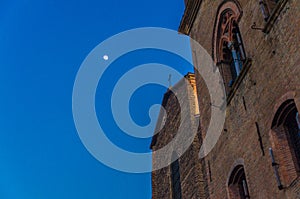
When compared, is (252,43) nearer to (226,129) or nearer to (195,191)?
(226,129)

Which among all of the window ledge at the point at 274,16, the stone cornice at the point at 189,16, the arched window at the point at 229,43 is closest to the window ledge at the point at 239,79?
the arched window at the point at 229,43

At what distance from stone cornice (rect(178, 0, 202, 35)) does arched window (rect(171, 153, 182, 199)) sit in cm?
562

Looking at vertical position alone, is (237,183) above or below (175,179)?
below

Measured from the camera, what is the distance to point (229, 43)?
35.1 feet

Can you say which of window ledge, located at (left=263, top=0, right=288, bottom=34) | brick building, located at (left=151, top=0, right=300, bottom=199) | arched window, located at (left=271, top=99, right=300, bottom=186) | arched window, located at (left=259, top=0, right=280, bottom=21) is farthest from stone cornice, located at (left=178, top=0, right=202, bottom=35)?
arched window, located at (left=271, top=99, right=300, bottom=186)

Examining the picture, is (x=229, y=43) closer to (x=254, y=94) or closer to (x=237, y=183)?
(x=254, y=94)

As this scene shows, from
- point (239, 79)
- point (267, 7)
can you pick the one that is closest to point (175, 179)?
point (239, 79)

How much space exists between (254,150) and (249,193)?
94cm

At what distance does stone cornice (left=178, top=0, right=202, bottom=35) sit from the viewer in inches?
520

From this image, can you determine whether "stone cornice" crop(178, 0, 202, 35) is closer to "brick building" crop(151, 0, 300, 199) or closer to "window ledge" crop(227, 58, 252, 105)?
"brick building" crop(151, 0, 300, 199)

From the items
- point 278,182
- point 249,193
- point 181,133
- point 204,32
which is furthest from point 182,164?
point 278,182

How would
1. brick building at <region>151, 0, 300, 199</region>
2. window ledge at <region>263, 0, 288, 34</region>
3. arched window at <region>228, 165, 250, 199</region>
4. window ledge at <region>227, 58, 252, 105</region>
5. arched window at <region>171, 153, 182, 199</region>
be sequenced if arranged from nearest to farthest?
brick building at <region>151, 0, 300, 199</region>
window ledge at <region>263, 0, 288, 34</region>
window ledge at <region>227, 58, 252, 105</region>
arched window at <region>228, 165, 250, 199</region>
arched window at <region>171, 153, 182, 199</region>

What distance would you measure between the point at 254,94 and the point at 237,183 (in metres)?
2.22

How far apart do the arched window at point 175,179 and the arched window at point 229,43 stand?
6.71 meters
